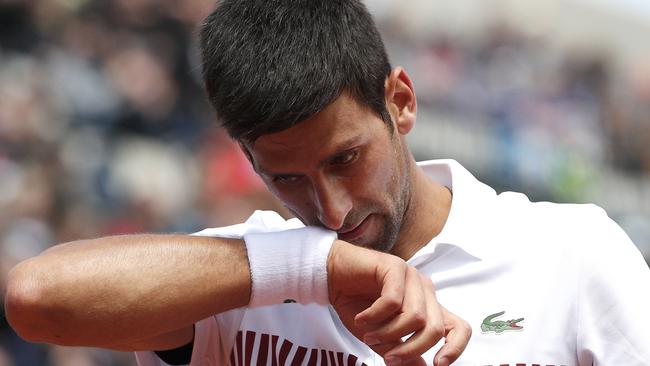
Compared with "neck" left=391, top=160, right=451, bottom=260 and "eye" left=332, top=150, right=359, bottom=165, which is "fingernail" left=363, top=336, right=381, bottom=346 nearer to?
"eye" left=332, top=150, right=359, bottom=165

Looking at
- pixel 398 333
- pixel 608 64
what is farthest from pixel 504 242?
pixel 608 64

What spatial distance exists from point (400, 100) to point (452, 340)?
1020mm

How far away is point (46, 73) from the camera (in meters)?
8.07

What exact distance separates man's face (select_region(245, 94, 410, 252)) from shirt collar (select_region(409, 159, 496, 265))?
134mm

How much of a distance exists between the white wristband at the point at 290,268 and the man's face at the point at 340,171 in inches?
8.3

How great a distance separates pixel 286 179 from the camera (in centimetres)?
303

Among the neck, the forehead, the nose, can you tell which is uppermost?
the forehead

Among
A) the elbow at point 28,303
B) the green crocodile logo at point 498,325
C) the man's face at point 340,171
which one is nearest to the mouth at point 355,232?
the man's face at point 340,171

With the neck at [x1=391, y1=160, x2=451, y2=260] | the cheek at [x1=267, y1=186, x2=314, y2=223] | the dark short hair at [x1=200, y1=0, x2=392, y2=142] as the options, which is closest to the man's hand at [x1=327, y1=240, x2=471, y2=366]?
the cheek at [x1=267, y1=186, x2=314, y2=223]

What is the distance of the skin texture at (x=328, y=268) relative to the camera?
2.51m

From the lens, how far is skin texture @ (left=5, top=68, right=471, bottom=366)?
98.7 inches

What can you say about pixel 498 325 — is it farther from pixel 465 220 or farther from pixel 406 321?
pixel 406 321

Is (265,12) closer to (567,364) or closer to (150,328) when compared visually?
(150,328)

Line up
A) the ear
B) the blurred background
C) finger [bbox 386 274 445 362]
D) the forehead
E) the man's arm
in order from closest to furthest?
finger [bbox 386 274 445 362] → the man's arm → the forehead → the ear → the blurred background
